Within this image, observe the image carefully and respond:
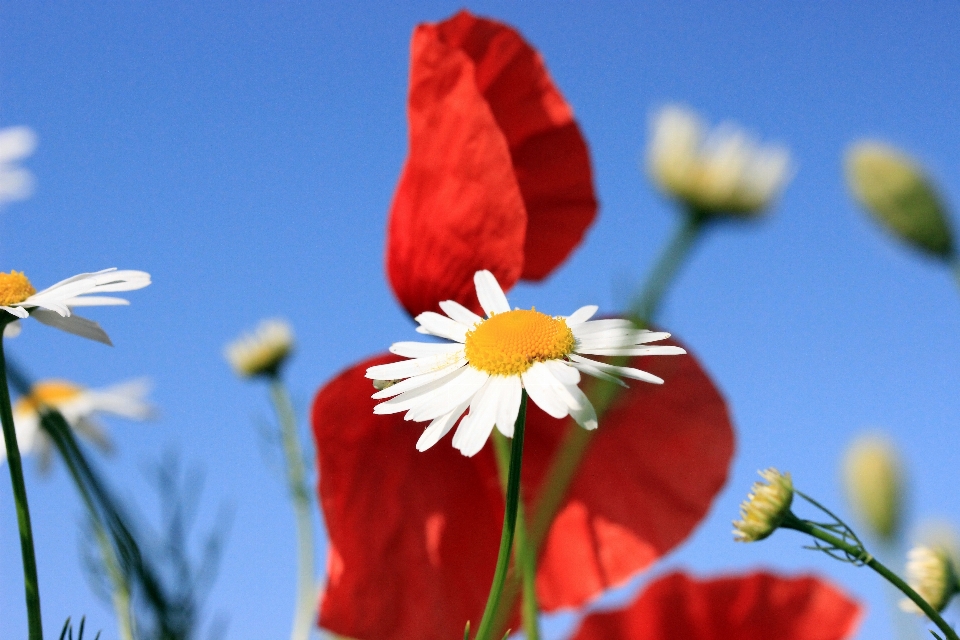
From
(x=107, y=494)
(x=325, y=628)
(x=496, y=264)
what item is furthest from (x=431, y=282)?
(x=107, y=494)

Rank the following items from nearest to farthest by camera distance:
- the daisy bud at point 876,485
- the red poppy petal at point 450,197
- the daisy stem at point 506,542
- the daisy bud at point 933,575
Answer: the daisy stem at point 506,542
the daisy bud at point 933,575
the red poppy petal at point 450,197
the daisy bud at point 876,485

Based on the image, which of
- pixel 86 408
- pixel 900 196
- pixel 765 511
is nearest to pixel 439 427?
pixel 765 511

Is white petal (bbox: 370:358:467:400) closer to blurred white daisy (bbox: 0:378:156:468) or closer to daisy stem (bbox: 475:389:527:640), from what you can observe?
daisy stem (bbox: 475:389:527:640)

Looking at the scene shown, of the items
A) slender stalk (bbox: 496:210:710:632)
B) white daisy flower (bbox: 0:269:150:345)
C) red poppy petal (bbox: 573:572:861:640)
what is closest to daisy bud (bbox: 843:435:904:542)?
red poppy petal (bbox: 573:572:861:640)

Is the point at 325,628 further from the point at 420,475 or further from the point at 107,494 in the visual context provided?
the point at 107,494

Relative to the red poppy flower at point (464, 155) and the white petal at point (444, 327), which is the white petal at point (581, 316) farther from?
the red poppy flower at point (464, 155)

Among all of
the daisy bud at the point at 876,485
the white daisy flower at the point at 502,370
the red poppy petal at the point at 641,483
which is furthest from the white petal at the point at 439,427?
the daisy bud at the point at 876,485

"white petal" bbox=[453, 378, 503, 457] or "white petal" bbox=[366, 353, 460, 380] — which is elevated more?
"white petal" bbox=[366, 353, 460, 380]
